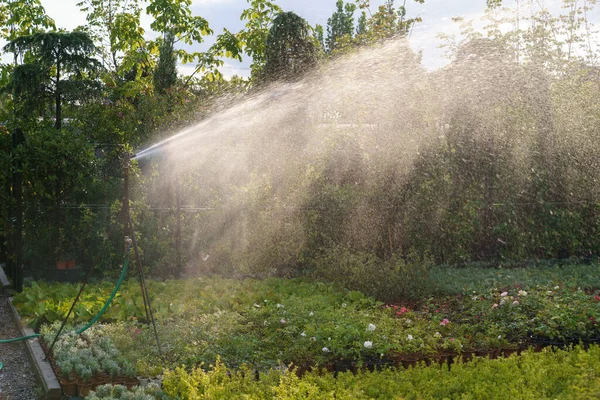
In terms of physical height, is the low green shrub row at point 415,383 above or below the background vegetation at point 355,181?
below

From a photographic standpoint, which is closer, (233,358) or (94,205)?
(233,358)

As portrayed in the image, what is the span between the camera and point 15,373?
5.58 meters

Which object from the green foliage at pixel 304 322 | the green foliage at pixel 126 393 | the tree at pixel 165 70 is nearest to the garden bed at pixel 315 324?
the green foliage at pixel 304 322

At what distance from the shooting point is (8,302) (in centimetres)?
802

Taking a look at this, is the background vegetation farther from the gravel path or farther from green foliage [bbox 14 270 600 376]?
the gravel path

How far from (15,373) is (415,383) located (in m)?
3.39

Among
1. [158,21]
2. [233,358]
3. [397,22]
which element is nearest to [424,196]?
[233,358]

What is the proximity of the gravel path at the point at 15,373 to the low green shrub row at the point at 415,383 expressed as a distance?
3.83 feet

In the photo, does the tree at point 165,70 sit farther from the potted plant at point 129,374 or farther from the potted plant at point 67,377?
the potted plant at point 129,374

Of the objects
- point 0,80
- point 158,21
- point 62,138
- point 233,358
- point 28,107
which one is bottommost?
point 233,358

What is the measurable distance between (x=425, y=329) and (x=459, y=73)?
244 inches

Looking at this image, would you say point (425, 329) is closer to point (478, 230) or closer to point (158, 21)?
point (478, 230)

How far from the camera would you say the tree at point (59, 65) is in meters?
12.1

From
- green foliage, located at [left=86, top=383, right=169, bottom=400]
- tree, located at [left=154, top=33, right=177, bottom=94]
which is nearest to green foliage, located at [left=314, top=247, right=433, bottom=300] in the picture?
green foliage, located at [left=86, top=383, right=169, bottom=400]
